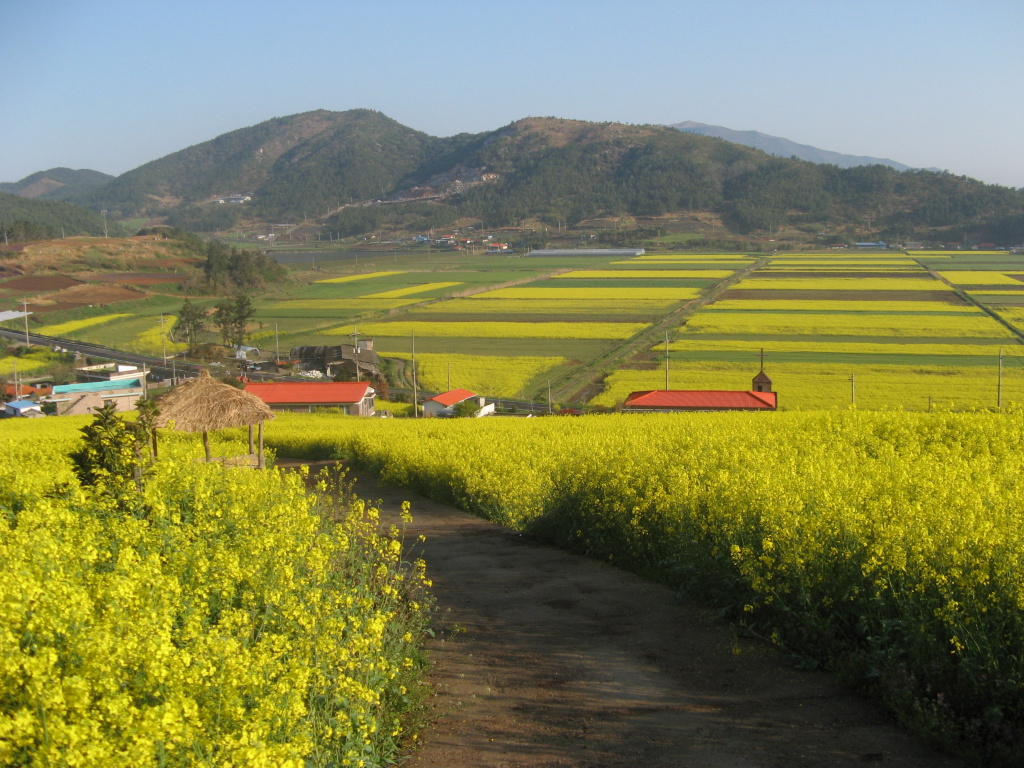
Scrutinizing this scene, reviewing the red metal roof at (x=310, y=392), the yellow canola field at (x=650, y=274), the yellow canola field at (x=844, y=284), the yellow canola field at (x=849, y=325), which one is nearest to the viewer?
Result: the red metal roof at (x=310, y=392)

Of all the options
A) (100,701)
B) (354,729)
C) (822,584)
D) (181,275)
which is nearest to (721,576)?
(822,584)

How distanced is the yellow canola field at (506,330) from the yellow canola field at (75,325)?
1759 cm

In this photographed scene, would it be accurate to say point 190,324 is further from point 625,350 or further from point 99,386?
point 625,350

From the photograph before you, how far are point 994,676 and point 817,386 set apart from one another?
34.1 m

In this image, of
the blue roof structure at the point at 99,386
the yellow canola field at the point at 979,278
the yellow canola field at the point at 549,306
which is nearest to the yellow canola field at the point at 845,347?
the yellow canola field at the point at 549,306

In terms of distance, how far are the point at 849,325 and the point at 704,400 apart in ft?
101

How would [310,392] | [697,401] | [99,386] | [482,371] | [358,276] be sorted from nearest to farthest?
[697,401], [310,392], [99,386], [482,371], [358,276]

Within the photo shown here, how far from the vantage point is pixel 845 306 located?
65438 mm

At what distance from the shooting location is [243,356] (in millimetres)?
51094

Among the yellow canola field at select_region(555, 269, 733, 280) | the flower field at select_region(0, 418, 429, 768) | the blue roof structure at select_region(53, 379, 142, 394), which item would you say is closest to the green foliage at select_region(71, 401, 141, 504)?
the flower field at select_region(0, 418, 429, 768)

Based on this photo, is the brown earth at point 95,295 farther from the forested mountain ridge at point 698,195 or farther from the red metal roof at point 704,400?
the forested mountain ridge at point 698,195

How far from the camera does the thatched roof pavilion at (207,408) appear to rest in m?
14.9

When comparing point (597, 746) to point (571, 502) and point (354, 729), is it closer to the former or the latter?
point (354, 729)

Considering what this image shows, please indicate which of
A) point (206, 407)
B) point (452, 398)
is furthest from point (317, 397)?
point (206, 407)
